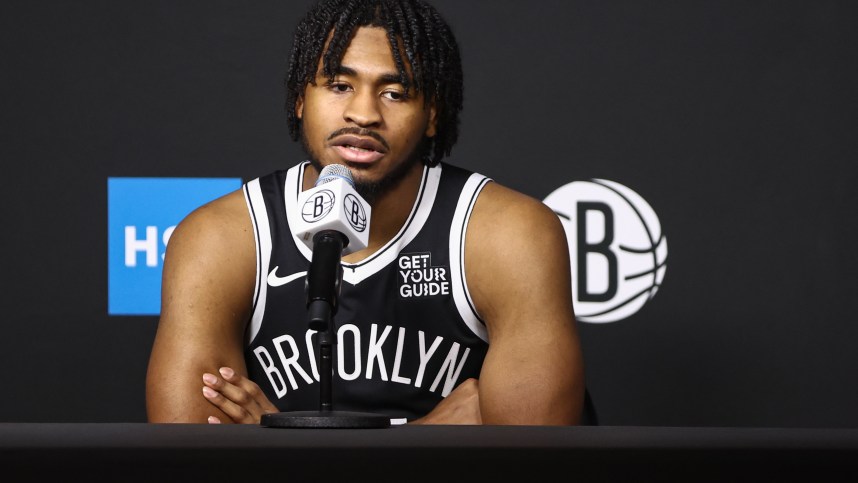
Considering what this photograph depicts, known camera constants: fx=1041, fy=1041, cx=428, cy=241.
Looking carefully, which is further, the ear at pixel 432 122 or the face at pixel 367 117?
the ear at pixel 432 122

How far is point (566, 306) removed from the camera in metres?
1.35

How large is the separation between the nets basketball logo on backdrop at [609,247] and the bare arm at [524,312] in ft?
1.57

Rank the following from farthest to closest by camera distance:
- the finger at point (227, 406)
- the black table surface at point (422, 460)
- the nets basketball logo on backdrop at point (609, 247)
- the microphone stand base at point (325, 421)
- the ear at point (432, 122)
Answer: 1. the nets basketball logo on backdrop at point (609, 247)
2. the ear at point (432, 122)
3. the finger at point (227, 406)
4. the microphone stand base at point (325, 421)
5. the black table surface at point (422, 460)

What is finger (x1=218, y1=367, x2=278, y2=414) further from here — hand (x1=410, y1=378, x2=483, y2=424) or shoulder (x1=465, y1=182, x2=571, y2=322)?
shoulder (x1=465, y1=182, x2=571, y2=322)

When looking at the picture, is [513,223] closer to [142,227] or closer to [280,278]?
[280,278]

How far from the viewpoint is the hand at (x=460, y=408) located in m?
1.31

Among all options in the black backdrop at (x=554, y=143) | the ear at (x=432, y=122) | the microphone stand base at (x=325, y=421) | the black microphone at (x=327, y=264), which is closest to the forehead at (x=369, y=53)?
the ear at (x=432, y=122)

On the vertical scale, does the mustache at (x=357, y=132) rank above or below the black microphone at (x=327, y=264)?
above

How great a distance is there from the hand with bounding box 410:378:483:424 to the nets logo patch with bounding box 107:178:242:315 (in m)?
→ 0.75

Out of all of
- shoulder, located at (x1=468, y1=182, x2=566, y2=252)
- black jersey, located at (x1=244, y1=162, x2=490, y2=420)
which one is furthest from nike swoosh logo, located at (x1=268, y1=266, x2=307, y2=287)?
shoulder, located at (x1=468, y1=182, x2=566, y2=252)

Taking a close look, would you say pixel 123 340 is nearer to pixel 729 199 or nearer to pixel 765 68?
pixel 729 199

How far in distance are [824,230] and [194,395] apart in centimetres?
121

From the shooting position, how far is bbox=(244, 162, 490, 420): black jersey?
1.41m

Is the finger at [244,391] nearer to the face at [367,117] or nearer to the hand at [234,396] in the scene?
the hand at [234,396]
